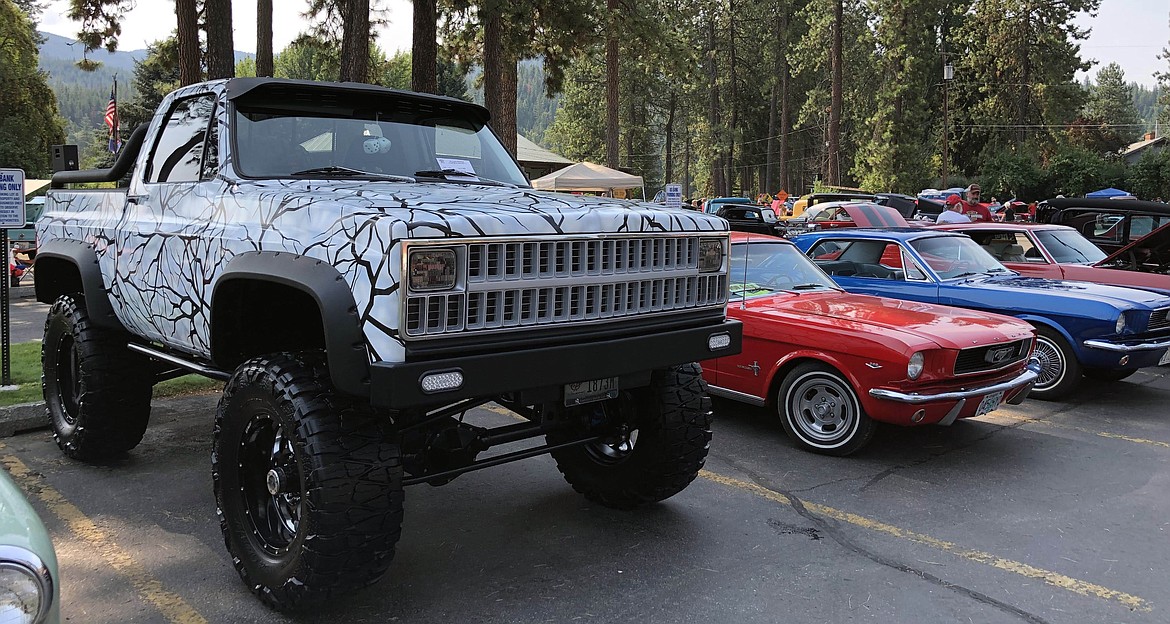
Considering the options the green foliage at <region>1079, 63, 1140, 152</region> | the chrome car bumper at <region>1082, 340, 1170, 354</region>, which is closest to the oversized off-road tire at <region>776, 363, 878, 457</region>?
the chrome car bumper at <region>1082, 340, 1170, 354</region>

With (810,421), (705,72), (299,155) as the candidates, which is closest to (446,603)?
(299,155)

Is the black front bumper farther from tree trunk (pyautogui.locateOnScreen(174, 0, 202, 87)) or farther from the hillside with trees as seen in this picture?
the hillside with trees

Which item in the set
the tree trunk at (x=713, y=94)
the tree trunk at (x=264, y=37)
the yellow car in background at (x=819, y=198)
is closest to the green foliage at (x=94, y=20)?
the tree trunk at (x=264, y=37)

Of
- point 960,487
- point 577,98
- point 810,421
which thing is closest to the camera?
point 960,487

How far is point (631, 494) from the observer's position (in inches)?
183

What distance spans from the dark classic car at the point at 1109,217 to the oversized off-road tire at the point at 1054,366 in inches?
147

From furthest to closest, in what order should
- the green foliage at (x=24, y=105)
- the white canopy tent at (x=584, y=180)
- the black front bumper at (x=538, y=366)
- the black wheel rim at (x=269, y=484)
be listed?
the green foliage at (x=24, y=105), the white canopy tent at (x=584, y=180), the black wheel rim at (x=269, y=484), the black front bumper at (x=538, y=366)

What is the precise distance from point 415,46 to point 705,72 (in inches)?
1860

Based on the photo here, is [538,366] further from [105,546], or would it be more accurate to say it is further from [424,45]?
[424,45]

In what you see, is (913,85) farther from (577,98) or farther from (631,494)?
(631,494)

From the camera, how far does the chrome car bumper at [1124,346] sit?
7.51 m

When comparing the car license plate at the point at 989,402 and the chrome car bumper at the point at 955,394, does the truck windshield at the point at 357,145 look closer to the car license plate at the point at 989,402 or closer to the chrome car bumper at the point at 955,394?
the chrome car bumper at the point at 955,394

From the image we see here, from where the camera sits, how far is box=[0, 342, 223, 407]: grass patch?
653cm

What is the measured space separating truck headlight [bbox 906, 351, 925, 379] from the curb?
5776 mm
